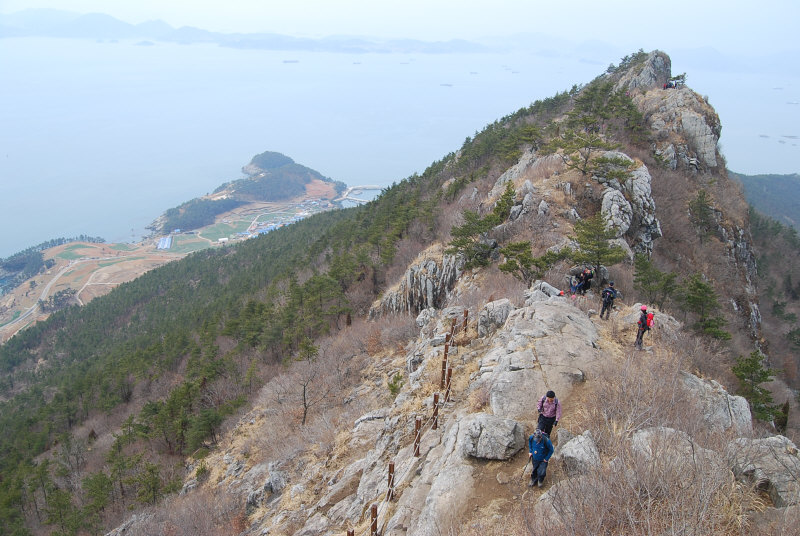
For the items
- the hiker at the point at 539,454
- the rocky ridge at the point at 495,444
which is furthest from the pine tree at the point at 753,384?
the hiker at the point at 539,454

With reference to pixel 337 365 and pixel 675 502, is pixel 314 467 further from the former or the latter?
pixel 675 502

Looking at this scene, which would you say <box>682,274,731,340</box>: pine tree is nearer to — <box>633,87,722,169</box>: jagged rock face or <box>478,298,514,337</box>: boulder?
<box>478,298,514,337</box>: boulder

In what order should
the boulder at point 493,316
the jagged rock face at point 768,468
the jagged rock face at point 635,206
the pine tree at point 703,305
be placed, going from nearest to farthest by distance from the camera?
the jagged rock face at point 768,468
the boulder at point 493,316
the pine tree at point 703,305
the jagged rock face at point 635,206

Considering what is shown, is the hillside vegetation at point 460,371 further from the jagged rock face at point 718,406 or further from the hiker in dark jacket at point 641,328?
the hiker in dark jacket at point 641,328

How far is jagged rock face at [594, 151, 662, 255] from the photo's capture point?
23641 mm

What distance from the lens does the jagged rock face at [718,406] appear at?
921cm

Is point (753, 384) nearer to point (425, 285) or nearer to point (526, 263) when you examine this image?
point (526, 263)

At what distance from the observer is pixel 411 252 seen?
36938mm

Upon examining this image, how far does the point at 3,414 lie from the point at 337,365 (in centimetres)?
5982

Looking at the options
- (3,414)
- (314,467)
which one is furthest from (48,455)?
(314,467)

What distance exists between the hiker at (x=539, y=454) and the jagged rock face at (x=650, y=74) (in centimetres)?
5458

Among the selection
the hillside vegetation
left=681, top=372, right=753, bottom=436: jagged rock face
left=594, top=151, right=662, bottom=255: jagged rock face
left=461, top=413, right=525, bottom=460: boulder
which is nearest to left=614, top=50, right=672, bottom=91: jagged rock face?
the hillside vegetation

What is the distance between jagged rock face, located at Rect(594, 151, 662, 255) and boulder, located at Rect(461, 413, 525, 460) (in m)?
17.8

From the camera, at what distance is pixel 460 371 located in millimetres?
12516
